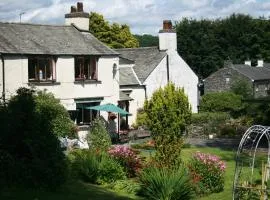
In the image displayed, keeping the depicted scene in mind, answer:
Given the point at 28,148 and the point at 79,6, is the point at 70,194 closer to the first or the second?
the point at 28,148

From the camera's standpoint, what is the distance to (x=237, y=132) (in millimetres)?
43469

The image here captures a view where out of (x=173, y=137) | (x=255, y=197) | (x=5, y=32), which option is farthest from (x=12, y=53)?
(x=255, y=197)

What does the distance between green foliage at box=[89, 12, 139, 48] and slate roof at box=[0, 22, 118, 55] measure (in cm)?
3369

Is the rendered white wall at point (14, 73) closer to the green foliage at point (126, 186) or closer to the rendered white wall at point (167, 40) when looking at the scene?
the green foliage at point (126, 186)

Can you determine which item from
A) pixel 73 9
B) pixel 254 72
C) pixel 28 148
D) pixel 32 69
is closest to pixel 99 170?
pixel 28 148

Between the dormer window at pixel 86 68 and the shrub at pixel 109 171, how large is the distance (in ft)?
56.7

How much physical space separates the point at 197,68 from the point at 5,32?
58194 mm

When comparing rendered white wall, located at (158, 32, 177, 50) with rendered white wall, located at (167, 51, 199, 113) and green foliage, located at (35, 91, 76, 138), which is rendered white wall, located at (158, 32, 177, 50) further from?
green foliage, located at (35, 91, 76, 138)

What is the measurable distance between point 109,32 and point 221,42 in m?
24.9

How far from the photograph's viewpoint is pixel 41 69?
36062 mm

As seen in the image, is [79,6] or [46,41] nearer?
[46,41]

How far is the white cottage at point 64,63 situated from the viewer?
113ft

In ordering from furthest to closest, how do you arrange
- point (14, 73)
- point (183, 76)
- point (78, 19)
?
point (183, 76), point (78, 19), point (14, 73)

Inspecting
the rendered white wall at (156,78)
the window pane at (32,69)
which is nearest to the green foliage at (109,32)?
the rendered white wall at (156,78)
